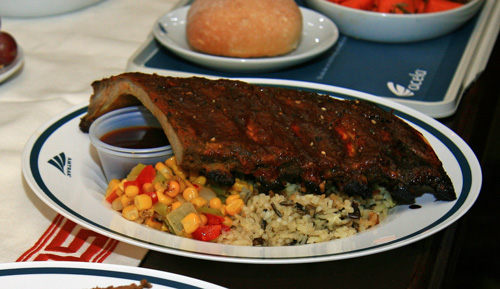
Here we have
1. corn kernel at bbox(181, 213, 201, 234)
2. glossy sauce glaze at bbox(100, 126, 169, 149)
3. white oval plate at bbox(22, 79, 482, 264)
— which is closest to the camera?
white oval plate at bbox(22, 79, 482, 264)

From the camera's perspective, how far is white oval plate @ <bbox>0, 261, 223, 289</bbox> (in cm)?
149

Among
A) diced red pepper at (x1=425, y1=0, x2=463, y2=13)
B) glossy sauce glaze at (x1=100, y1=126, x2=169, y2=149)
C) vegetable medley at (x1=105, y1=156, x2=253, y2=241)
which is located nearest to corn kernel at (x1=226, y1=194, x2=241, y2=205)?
vegetable medley at (x1=105, y1=156, x2=253, y2=241)

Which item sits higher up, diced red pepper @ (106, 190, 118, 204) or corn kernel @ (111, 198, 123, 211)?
corn kernel @ (111, 198, 123, 211)

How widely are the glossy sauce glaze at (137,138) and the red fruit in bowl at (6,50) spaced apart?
1197 millimetres

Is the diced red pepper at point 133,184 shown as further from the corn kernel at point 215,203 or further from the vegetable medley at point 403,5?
the vegetable medley at point 403,5

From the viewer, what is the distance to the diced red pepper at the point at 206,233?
1929 mm

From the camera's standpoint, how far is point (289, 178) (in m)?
2.00

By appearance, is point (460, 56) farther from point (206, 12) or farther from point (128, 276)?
point (128, 276)

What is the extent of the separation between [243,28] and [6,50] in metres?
1.37

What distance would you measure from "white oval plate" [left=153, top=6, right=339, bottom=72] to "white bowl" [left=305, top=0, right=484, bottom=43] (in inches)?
5.7

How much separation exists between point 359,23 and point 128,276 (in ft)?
9.14

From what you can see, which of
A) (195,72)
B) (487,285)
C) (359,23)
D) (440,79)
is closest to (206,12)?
(195,72)

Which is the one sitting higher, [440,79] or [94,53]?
[440,79]

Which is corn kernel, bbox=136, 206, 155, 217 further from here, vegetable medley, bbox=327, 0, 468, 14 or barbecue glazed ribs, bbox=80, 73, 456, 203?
vegetable medley, bbox=327, 0, 468, 14
